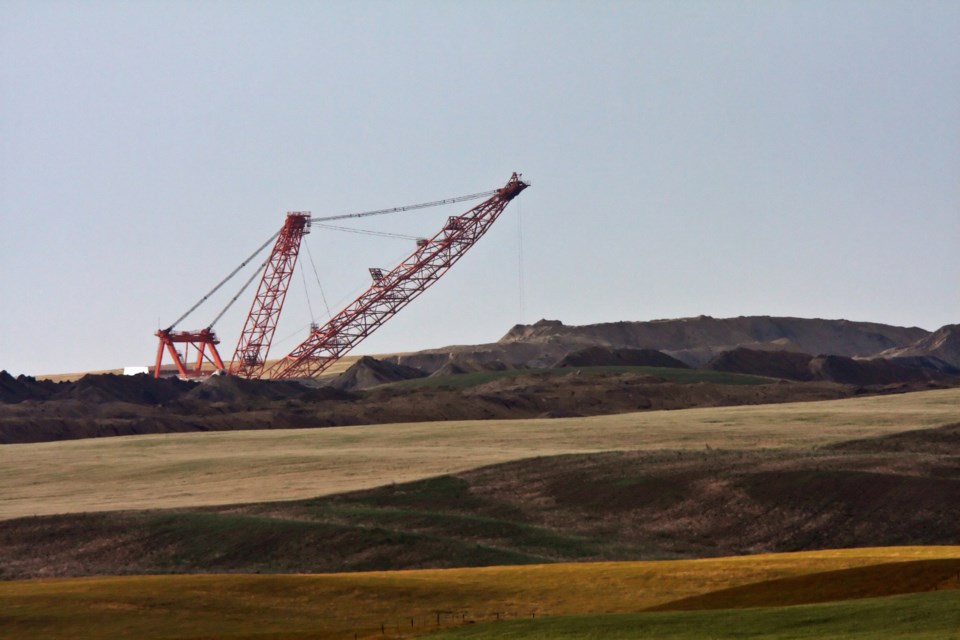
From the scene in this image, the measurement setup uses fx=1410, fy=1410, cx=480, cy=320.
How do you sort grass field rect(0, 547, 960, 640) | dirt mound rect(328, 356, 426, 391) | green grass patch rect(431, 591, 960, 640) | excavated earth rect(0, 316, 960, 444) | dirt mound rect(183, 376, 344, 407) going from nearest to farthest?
green grass patch rect(431, 591, 960, 640) → grass field rect(0, 547, 960, 640) → excavated earth rect(0, 316, 960, 444) → dirt mound rect(183, 376, 344, 407) → dirt mound rect(328, 356, 426, 391)

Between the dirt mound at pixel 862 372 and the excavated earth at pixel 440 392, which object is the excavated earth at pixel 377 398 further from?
the dirt mound at pixel 862 372

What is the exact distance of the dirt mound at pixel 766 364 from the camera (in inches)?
6048

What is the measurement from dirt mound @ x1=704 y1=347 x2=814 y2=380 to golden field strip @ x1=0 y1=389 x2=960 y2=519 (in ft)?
184

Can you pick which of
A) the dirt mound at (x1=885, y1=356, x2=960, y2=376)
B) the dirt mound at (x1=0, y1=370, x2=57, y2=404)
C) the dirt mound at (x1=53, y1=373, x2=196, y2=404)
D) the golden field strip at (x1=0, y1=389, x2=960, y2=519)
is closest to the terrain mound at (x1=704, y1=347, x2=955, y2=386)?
the dirt mound at (x1=885, y1=356, x2=960, y2=376)

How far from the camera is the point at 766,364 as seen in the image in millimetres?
156125

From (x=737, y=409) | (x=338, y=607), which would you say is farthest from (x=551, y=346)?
(x=338, y=607)

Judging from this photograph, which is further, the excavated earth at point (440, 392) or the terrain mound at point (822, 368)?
the terrain mound at point (822, 368)

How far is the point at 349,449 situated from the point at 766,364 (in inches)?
3413

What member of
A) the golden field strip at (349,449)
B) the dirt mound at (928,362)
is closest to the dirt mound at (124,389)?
the golden field strip at (349,449)

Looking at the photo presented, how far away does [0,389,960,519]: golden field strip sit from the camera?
63.1 m

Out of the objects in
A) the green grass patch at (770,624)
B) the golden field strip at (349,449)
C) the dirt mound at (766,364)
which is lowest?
the green grass patch at (770,624)

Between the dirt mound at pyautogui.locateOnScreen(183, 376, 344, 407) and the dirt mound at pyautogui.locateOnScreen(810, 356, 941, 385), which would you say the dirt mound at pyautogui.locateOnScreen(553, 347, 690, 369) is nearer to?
the dirt mound at pyautogui.locateOnScreen(810, 356, 941, 385)

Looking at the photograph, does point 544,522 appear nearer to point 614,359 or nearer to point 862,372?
point 614,359

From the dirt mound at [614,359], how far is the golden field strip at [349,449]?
53.7 meters
